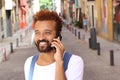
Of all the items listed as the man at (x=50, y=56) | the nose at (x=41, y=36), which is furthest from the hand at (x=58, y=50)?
the nose at (x=41, y=36)

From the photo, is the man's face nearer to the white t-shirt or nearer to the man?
the man

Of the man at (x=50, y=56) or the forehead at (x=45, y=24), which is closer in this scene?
the man at (x=50, y=56)

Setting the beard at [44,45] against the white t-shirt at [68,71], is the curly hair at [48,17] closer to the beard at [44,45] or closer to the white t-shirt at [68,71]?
the beard at [44,45]

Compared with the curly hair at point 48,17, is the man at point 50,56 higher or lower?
lower

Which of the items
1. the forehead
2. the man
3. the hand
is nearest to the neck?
the man

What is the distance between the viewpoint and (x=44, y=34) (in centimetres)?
336

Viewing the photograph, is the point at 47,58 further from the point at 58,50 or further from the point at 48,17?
the point at 48,17

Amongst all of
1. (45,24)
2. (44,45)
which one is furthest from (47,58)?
(45,24)

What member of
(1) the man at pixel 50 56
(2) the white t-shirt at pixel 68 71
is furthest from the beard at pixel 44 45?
(2) the white t-shirt at pixel 68 71

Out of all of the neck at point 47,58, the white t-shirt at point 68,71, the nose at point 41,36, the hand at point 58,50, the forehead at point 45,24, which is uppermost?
the forehead at point 45,24

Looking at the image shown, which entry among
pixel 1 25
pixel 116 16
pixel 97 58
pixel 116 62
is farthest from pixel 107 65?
pixel 1 25

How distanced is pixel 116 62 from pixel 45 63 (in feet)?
54.7

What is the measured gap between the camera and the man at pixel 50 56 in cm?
327

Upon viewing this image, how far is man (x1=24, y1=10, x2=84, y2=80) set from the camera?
129 inches
